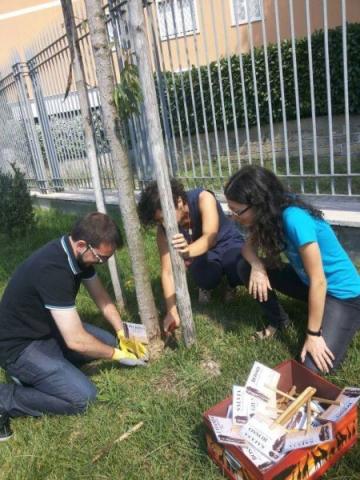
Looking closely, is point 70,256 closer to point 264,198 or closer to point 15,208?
point 264,198

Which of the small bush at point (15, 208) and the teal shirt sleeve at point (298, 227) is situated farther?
the small bush at point (15, 208)

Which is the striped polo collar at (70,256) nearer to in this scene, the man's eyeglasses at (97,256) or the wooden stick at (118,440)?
the man's eyeglasses at (97,256)

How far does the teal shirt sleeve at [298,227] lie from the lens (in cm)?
224

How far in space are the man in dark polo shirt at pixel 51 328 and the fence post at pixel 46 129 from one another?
564cm

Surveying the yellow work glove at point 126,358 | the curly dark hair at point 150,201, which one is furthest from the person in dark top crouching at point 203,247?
the yellow work glove at point 126,358

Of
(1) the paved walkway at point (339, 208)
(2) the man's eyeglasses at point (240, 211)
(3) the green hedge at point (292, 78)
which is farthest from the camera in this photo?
(3) the green hedge at point (292, 78)

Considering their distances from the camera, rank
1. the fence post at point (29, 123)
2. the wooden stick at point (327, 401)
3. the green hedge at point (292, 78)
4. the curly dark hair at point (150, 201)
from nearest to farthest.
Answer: the wooden stick at point (327, 401), the curly dark hair at point (150, 201), the green hedge at point (292, 78), the fence post at point (29, 123)

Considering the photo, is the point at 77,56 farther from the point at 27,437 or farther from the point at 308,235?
the point at 27,437

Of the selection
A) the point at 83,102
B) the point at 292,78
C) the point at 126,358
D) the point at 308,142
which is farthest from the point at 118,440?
the point at 292,78

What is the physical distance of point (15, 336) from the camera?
264cm

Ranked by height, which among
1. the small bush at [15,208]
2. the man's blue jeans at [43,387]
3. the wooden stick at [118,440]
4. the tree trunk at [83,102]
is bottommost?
the wooden stick at [118,440]

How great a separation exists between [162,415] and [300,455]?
0.88m

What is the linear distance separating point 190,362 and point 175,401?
0.33m

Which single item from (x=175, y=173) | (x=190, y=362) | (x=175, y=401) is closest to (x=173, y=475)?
(x=175, y=401)
